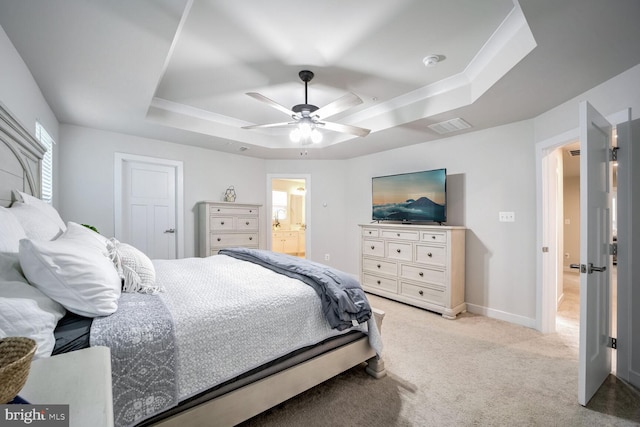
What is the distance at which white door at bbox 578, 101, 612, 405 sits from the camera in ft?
5.65

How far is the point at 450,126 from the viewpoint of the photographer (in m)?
3.29

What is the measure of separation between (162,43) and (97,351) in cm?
189

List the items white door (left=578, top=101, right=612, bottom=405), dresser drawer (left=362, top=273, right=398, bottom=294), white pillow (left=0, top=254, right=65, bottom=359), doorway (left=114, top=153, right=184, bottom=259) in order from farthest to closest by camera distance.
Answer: dresser drawer (left=362, top=273, right=398, bottom=294) → doorway (left=114, top=153, right=184, bottom=259) → white door (left=578, top=101, right=612, bottom=405) → white pillow (left=0, top=254, right=65, bottom=359)

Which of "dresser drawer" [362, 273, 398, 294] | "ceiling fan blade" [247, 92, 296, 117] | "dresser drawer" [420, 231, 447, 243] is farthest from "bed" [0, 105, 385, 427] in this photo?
"dresser drawer" [362, 273, 398, 294]

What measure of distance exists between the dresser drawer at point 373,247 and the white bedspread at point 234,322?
2.19 meters

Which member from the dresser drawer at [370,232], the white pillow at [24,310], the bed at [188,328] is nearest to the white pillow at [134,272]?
the bed at [188,328]

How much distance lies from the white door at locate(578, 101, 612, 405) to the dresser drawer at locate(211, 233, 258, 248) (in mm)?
3911

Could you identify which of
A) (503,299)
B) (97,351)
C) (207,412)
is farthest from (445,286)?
(97,351)

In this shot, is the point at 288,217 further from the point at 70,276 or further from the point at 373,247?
the point at 70,276

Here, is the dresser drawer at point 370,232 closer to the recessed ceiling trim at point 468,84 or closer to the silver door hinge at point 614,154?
the recessed ceiling trim at point 468,84

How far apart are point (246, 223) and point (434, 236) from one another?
111 inches

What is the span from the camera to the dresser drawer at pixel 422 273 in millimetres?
3352

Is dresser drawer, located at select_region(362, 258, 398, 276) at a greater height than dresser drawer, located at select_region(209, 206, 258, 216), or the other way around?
dresser drawer, located at select_region(209, 206, 258, 216)

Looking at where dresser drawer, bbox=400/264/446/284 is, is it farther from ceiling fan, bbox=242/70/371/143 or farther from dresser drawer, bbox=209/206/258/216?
dresser drawer, bbox=209/206/258/216
